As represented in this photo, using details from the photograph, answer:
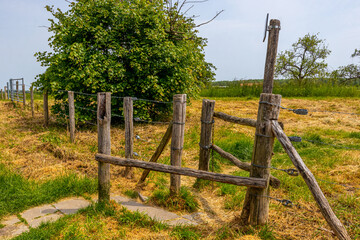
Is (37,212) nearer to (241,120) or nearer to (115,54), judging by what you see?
(241,120)

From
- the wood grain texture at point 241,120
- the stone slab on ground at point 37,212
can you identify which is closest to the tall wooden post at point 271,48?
the wood grain texture at point 241,120

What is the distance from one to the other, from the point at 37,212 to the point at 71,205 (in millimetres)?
490

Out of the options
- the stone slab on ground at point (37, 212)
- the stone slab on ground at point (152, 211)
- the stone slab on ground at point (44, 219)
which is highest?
the stone slab on ground at point (152, 211)

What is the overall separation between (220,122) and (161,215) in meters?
7.24

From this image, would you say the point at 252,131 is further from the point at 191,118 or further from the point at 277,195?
the point at 277,195

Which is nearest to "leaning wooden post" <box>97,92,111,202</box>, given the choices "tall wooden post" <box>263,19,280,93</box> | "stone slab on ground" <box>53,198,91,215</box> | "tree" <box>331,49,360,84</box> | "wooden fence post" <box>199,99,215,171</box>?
"stone slab on ground" <box>53,198,91,215</box>

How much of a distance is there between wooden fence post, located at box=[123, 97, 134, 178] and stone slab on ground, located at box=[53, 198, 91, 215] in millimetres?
1241

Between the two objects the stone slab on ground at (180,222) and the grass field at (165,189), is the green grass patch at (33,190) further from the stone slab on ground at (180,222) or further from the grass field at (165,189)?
the stone slab on ground at (180,222)

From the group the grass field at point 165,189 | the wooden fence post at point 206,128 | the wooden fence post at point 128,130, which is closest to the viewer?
the grass field at point 165,189

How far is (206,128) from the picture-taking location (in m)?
Answer: 4.72

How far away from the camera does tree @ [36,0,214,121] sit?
8805 millimetres

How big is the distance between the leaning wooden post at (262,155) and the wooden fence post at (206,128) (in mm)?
1400

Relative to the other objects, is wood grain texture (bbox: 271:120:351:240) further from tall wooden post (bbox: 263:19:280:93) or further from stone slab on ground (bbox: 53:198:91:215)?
stone slab on ground (bbox: 53:198:91:215)

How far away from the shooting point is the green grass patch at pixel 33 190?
13.9 ft
